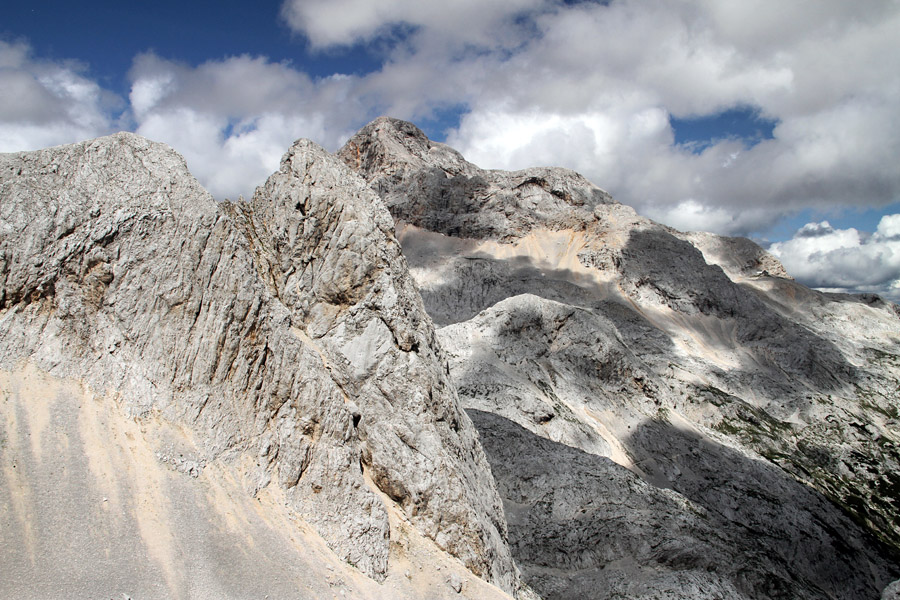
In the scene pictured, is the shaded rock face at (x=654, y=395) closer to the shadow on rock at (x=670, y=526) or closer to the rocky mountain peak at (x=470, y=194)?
the shadow on rock at (x=670, y=526)

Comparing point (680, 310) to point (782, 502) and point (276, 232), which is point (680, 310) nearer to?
point (782, 502)

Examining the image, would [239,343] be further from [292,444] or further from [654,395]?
[654,395]

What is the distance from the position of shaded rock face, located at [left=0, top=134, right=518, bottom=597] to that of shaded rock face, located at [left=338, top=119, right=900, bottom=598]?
925 cm

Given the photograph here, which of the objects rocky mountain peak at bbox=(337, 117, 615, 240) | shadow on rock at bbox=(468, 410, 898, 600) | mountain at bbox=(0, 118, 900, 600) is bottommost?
shadow on rock at bbox=(468, 410, 898, 600)

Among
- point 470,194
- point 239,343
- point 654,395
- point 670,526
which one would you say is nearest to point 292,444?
point 239,343

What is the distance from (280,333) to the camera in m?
14.3

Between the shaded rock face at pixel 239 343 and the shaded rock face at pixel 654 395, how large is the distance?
9.25 m

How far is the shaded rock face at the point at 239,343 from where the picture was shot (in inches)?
461

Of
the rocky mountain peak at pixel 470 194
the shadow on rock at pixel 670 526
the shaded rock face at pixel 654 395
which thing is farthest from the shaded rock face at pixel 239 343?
the rocky mountain peak at pixel 470 194

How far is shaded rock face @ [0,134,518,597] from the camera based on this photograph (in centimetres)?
1172

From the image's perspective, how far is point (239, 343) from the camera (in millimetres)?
13516

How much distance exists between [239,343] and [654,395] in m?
37.0

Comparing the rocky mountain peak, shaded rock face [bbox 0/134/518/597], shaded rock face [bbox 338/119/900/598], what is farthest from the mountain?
the rocky mountain peak

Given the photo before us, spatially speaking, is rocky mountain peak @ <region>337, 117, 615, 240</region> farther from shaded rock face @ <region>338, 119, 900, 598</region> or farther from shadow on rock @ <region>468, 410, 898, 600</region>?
shadow on rock @ <region>468, 410, 898, 600</region>
